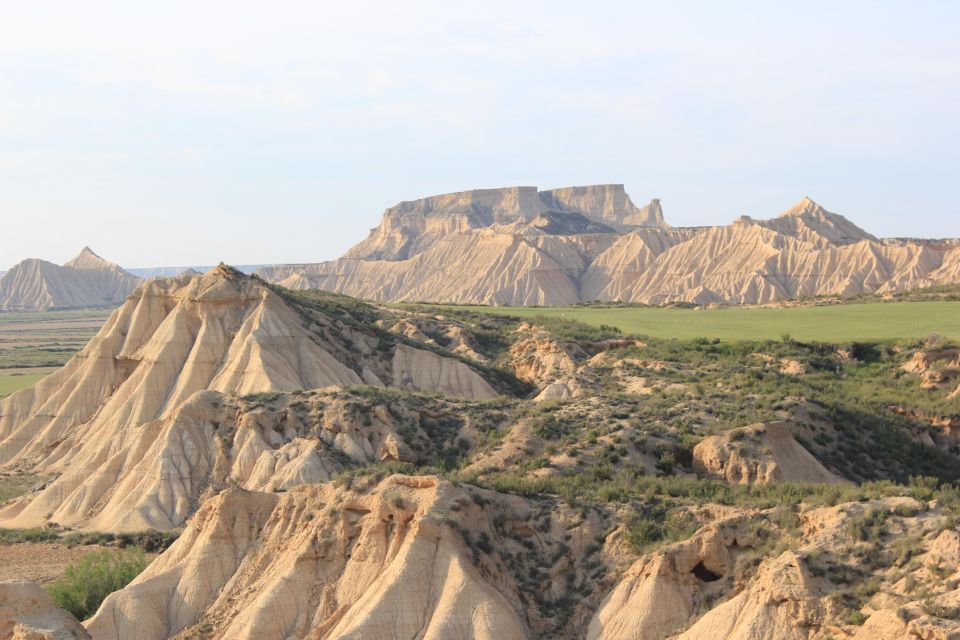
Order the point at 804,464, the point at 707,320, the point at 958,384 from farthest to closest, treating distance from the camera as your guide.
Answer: the point at 707,320
the point at 958,384
the point at 804,464

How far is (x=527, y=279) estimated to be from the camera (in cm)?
19200

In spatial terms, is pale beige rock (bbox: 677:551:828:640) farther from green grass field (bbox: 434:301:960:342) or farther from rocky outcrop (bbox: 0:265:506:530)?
green grass field (bbox: 434:301:960:342)

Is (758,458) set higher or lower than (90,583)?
higher

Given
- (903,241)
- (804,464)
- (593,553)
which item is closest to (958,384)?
(804,464)

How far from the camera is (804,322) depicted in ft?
283

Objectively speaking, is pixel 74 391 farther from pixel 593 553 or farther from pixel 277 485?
pixel 593 553

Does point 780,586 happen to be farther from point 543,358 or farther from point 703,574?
point 543,358

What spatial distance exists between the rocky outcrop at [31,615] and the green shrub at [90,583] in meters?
7.23

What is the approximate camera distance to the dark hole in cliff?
28031mm

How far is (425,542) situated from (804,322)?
61.7 meters

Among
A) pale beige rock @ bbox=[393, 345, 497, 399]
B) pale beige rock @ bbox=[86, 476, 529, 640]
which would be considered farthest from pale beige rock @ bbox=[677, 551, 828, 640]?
pale beige rock @ bbox=[393, 345, 497, 399]

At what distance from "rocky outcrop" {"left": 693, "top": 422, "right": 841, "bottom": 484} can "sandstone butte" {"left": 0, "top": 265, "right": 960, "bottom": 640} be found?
2.9 inches

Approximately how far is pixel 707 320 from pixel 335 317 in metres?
30.3

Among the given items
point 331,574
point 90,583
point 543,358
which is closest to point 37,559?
point 90,583
